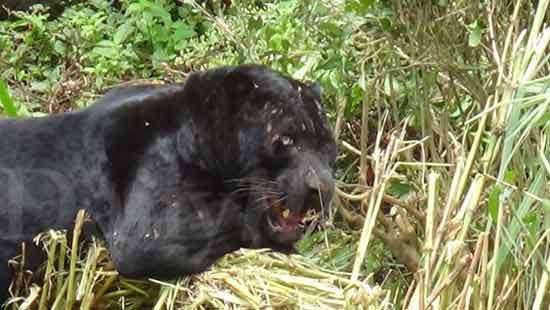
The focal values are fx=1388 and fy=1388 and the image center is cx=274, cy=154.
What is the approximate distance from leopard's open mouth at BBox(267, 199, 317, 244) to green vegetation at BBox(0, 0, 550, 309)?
0.31 feet

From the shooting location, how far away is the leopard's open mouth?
312cm

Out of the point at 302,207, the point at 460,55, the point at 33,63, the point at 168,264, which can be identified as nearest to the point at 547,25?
the point at 460,55

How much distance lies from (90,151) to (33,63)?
267cm

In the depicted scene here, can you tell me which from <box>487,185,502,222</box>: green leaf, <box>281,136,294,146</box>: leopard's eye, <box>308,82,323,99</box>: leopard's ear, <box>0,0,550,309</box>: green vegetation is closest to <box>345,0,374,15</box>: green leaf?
<box>0,0,550,309</box>: green vegetation

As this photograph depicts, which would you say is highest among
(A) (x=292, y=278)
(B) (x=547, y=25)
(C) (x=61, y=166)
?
(B) (x=547, y=25)

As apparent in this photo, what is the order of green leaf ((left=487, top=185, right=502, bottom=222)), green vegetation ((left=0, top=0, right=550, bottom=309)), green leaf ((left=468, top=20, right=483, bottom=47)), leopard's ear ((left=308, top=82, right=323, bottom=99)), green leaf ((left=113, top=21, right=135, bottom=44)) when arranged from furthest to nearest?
1. green leaf ((left=113, top=21, right=135, bottom=44))
2. leopard's ear ((left=308, top=82, right=323, bottom=99))
3. green leaf ((left=468, top=20, right=483, bottom=47))
4. green vegetation ((left=0, top=0, right=550, bottom=309))
5. green leaf ((left=487, top=185, right=502, bottom=222))

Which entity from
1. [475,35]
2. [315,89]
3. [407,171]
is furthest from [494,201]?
[407,171]

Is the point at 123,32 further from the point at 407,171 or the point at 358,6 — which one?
the point at 358,6

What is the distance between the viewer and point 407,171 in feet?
12.3

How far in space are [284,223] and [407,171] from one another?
0.70 m

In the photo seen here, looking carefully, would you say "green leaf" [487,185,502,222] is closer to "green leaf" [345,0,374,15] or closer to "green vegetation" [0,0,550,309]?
"green vegetation" [0,0,550,309]

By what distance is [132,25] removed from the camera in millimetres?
5801

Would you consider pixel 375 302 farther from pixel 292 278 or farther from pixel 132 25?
pixel 132 25

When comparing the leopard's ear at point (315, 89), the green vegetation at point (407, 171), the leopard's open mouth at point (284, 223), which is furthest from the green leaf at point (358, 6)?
the leopard's open mouth at point (284, 223)
